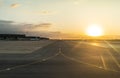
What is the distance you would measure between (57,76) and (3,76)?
11.5 feet

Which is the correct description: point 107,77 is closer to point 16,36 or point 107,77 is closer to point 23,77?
point 23,77

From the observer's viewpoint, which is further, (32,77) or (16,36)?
(16,36)

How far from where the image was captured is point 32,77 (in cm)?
2088

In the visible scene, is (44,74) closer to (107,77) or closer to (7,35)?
(107,77)

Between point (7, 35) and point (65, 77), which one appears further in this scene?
point (7, 35)

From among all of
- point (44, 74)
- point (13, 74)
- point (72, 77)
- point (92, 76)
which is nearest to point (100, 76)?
point (92, 76)

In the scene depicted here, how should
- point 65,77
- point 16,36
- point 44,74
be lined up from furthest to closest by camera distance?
point 16,36, point 44,74, point 65,77

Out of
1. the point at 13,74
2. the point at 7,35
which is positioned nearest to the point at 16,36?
the point at 7,35

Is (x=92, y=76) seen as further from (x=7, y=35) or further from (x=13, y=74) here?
(x=7, y=35)

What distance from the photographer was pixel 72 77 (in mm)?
20750

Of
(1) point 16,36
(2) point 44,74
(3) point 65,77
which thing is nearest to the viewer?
(3) point 65,77

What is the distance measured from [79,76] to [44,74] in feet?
8.47

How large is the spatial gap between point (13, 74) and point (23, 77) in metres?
1.92

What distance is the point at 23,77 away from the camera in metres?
21.0
